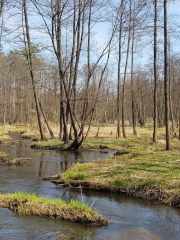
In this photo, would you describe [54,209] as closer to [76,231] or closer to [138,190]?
[76,231]

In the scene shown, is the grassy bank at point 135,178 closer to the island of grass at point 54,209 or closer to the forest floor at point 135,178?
the forest floor at point 135,178

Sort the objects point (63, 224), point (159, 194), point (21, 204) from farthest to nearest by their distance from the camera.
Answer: point (159, 194) < point (21, 204) < point (63, 224)

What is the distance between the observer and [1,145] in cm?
2444

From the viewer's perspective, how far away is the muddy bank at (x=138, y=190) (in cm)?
918

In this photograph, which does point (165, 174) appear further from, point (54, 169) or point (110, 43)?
point (110, 43)

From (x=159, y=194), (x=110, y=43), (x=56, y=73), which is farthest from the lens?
(x=56, y=73)

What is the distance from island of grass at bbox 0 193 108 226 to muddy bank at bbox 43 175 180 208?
2.30 m

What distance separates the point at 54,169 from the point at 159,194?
669 cm

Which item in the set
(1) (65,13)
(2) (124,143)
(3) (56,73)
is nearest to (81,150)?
(2) (124,143)

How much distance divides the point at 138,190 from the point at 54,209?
11.5 ft

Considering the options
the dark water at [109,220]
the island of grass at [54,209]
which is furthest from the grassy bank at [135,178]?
the island of grass at [54,209]

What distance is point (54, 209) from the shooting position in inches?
306

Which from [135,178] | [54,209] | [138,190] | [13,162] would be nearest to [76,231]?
[54,209]

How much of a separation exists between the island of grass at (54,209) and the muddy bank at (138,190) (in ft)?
7.54
